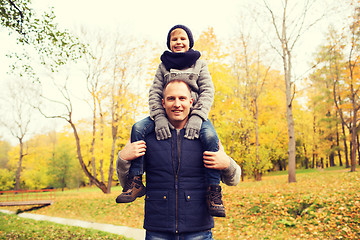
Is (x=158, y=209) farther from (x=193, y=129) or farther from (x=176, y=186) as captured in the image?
(x=193, y=129)

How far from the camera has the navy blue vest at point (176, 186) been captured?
7.07 ft

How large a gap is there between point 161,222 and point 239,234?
627 cm

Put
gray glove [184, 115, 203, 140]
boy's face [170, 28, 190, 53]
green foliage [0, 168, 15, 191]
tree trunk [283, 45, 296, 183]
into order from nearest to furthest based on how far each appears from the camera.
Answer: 1. gray glove [184, 115, 203, 140]
2. boy's face [170, 28, 190, 53]
3. tree trunk [283, 45, 296, 183]
4. green foliage [0, 168, 15, 191]

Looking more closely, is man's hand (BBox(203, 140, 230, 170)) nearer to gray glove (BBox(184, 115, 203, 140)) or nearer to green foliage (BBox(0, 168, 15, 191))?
gray glove (BBox(184, 115, 203, 140))

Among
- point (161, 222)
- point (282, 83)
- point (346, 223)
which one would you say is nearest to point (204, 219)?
point (161, 222)

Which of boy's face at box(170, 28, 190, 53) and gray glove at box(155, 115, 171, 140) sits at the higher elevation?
boy's face at box(170, 28, 190, 53)

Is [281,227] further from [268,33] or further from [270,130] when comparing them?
[270,130]

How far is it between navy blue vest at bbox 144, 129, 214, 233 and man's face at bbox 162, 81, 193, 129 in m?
0.15

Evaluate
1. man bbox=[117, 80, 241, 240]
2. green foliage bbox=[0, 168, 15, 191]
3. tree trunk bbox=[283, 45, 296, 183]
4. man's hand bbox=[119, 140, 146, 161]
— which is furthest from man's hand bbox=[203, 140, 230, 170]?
Answer: green foliage bbox=[0, 168, 15, 191]

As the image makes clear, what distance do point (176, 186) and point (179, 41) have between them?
142cm

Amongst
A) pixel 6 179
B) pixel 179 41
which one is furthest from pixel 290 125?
pixel 6 179

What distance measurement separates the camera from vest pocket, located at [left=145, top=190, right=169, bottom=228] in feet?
7.08

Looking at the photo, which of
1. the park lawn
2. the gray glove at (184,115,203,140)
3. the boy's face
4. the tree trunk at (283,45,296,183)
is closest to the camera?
the gray glove at (184,115,203,140)

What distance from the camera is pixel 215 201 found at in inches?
84.1
